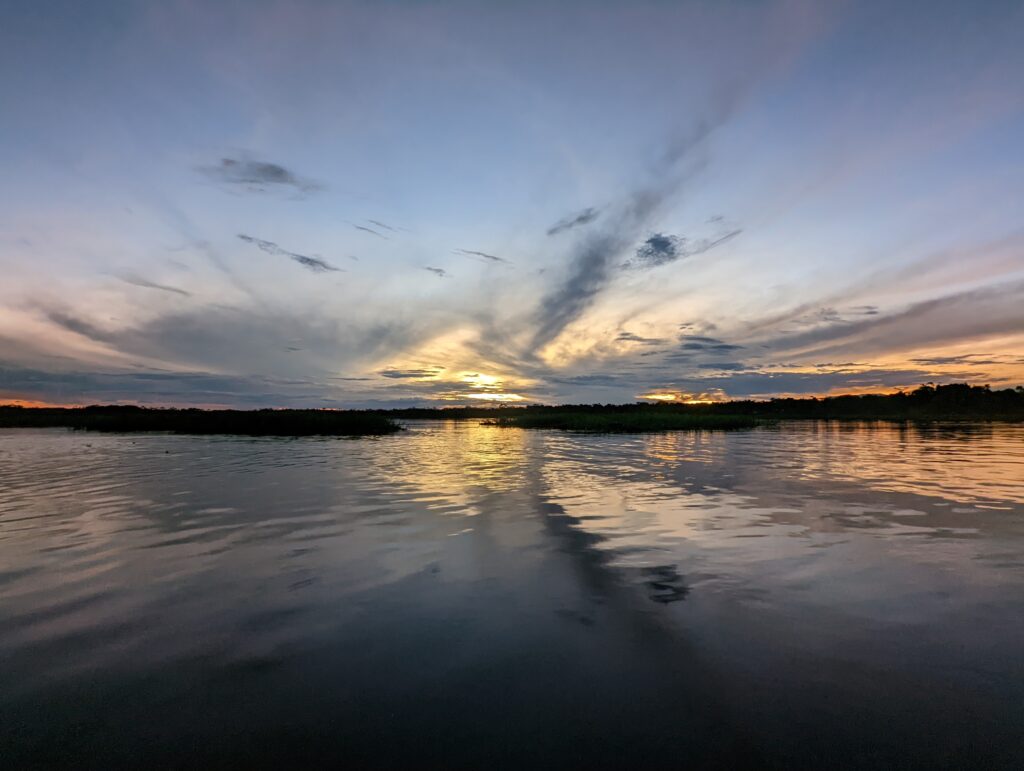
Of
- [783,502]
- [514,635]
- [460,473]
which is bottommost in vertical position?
[514,635]


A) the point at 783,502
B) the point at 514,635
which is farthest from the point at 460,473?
the point at 514,635

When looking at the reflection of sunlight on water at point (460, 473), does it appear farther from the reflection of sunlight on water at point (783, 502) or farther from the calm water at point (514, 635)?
the calm water at point (514, 635)

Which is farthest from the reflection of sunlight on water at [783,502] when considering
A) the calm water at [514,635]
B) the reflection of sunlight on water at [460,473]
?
the reflection of sunlight on water at [460,473]

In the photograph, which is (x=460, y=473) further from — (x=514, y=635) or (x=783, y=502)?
(x=514, y=635)

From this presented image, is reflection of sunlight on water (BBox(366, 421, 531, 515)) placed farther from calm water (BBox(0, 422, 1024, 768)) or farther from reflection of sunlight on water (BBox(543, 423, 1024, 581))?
calm water (BBox(0, 422, 1024, 768))

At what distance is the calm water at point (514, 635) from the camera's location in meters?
5.06

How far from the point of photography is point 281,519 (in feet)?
50.9

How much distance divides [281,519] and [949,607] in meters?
15.5

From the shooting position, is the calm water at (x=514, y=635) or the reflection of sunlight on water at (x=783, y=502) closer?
the calm water at (x=514, y=635)

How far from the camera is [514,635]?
24.6 ft

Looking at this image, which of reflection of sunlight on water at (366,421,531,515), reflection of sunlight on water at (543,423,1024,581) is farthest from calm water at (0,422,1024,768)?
reflection of sunlight on water at (366,421,531,515)

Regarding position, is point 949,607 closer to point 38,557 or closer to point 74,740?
point 74,740

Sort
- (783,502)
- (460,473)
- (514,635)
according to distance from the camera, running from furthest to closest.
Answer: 1. (460,473)
2. (783,502)
3. (514,635)

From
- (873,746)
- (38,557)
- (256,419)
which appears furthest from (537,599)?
(256,419)
